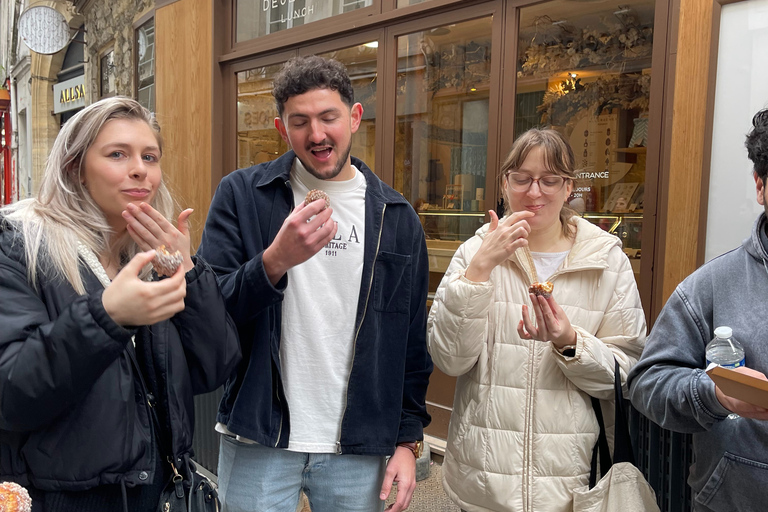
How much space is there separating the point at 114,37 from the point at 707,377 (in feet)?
34.2

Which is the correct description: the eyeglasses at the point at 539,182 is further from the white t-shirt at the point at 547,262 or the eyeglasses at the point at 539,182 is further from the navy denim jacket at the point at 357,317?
the navy denim jacket at the point at 357,317

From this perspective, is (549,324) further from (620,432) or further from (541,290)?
(620,432)

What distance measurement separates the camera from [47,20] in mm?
11398

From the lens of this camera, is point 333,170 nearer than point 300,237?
No

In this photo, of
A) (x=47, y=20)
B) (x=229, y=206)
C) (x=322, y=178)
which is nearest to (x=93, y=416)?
(x=229, y=206)

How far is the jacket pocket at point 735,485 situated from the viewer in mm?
1610

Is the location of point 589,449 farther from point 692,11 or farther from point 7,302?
point 692,11

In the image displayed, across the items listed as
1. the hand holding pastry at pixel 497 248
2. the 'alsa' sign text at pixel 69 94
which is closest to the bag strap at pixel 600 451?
the hand holding pastry at pixel 497 248

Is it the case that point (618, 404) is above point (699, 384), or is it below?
below

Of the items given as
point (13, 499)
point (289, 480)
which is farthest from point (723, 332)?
point (13, 499)

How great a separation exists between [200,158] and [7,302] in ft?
19.7

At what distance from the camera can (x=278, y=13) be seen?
639 cm

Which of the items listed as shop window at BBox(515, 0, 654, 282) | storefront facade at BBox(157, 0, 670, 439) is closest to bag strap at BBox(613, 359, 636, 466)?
storefront facade at BBox(157, 0, 670, 439)

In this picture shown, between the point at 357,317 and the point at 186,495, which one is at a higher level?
the point at 357,317
